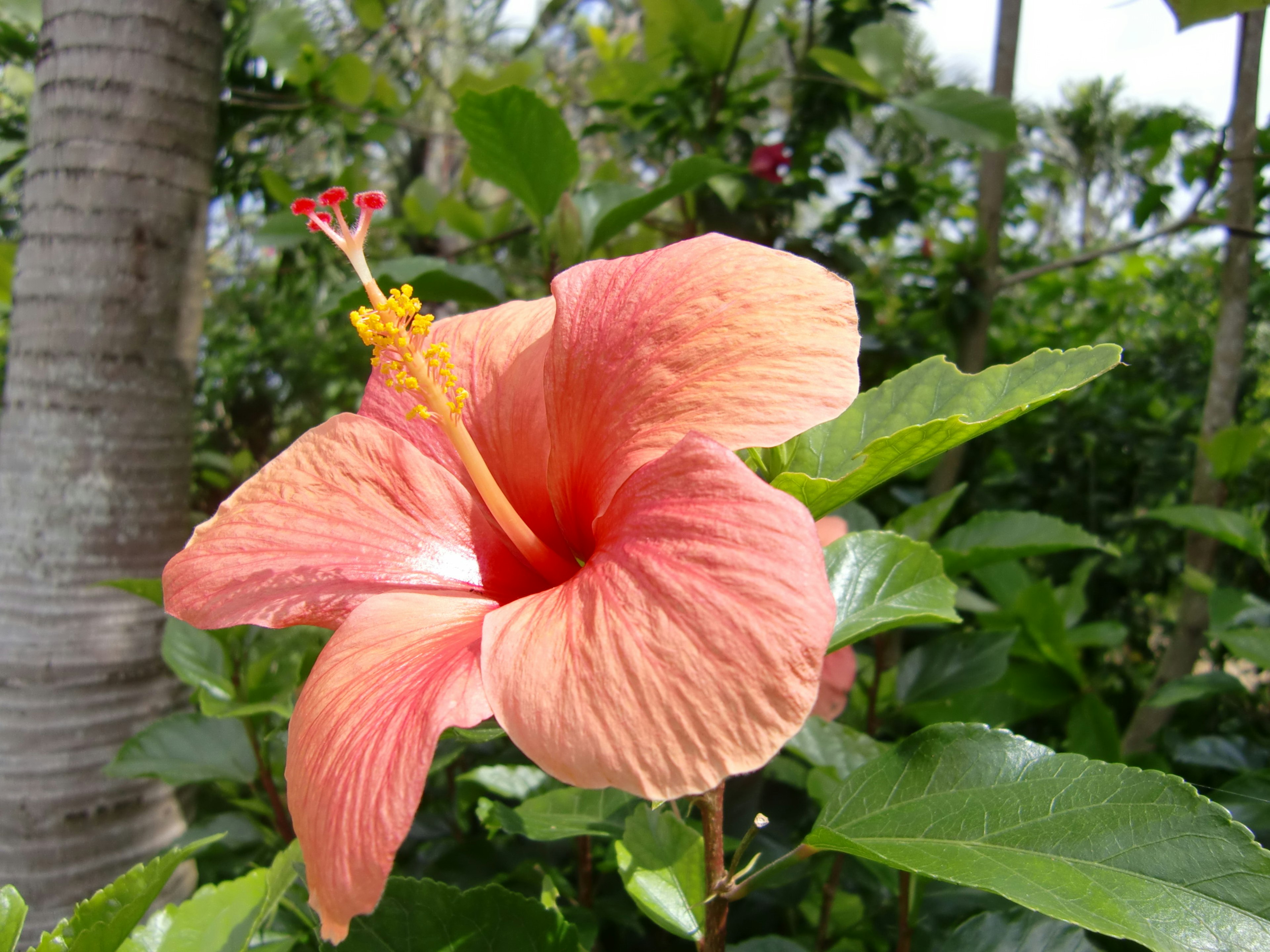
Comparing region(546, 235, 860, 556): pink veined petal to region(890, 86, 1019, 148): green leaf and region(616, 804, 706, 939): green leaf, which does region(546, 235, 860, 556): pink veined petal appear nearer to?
region(616, 804, 706, 939): green leaf

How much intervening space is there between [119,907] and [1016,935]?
0.83 meters

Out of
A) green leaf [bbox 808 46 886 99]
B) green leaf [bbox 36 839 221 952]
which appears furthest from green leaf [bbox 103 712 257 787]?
green leaf [bbox 808 46 886 99]

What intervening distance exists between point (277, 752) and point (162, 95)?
1127 mm

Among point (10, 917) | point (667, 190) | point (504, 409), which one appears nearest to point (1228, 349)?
point (667, 190)

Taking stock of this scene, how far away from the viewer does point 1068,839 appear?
22.7 inches

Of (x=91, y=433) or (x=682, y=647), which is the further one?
(x=91, y=433)

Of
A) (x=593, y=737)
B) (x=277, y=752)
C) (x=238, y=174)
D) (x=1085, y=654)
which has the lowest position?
(x=1085, y=654)

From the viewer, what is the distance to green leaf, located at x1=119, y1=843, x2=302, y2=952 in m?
0.78

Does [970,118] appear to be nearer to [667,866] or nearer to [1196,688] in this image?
[1196,688]

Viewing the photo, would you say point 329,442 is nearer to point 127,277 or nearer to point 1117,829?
point 1117,829

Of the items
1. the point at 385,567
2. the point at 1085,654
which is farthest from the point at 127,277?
the point at 1085,654

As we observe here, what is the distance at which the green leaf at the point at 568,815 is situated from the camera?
856mm

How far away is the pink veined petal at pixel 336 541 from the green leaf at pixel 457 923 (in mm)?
263

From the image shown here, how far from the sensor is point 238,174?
2.21 metres
